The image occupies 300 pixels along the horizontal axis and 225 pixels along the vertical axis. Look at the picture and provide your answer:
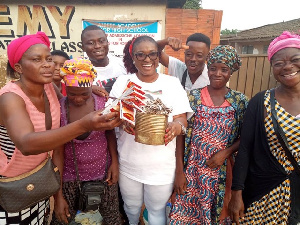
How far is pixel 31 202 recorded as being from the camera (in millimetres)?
1708

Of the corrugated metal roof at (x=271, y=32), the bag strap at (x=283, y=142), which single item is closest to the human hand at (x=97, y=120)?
the bag strap at (x=283, y=142)

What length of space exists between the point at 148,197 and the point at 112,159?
1.75 ft

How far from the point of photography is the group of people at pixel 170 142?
1.76 m

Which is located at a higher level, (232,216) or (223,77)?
(223,77)

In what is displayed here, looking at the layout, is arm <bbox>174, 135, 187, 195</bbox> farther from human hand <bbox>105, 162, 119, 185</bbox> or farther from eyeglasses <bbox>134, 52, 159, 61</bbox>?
eyeglasses <bbox>134, 52, 159, 61</bbox>

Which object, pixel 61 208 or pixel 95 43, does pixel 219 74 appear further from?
pixel 61 208

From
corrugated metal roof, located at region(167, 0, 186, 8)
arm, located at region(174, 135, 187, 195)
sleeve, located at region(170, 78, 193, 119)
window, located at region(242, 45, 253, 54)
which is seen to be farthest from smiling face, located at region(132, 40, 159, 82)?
window, located at region(242, 45, 253, 54)

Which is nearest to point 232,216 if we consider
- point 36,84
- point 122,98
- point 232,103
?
point 232,103

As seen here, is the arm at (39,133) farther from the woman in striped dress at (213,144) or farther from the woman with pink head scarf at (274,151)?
the woman with pink head scarf at (274,151)

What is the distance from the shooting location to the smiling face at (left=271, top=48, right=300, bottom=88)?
181 centimetres

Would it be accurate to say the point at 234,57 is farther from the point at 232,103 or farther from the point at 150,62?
the point at 150,62

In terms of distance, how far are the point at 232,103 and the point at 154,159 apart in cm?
93

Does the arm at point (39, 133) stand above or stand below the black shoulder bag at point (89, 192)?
above

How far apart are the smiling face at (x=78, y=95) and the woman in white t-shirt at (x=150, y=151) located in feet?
0.96
